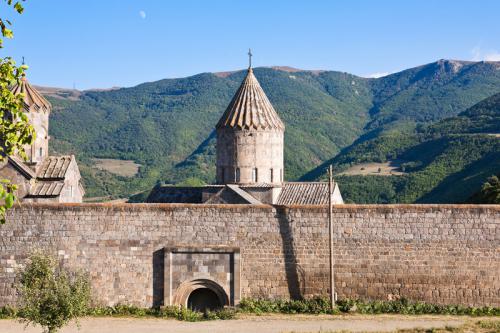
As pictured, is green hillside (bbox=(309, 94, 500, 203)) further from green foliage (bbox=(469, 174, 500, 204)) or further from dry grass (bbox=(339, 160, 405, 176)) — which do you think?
green foliage (bbox=(469, 174, 500, 204))

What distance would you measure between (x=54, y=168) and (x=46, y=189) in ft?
3.34

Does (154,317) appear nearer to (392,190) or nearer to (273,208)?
(273,208)

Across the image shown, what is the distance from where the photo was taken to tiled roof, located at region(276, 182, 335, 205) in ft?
79.1

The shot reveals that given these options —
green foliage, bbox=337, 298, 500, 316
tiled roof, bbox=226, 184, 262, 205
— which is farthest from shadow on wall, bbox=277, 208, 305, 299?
tiled roof, bbox=226, 184, 262, 205

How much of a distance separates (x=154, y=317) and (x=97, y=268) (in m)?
1.97

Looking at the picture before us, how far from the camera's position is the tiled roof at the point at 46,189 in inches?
828

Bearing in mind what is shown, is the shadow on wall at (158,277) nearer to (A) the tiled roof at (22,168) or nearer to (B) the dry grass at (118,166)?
(A) the tiled roof at (22,168)

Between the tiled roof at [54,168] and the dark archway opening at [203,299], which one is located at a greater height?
the tiled roof at [54,168]

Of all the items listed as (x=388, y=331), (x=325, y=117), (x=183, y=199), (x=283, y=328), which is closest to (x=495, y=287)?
(x=388, y=331)

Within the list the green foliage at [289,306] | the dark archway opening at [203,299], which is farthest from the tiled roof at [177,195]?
the green foliage at [289,306]

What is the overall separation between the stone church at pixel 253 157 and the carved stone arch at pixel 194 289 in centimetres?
732

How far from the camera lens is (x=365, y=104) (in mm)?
148500

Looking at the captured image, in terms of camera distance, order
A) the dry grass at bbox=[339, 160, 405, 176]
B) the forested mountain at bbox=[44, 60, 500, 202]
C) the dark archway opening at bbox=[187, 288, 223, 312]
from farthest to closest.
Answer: the forested mountain at bbox=[44, 60, 500, 202], the dry grass at bbox=[339, 160, 405, 176], the dark archway opening at bbox=[187, 288, 223, 312]

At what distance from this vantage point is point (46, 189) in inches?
836
